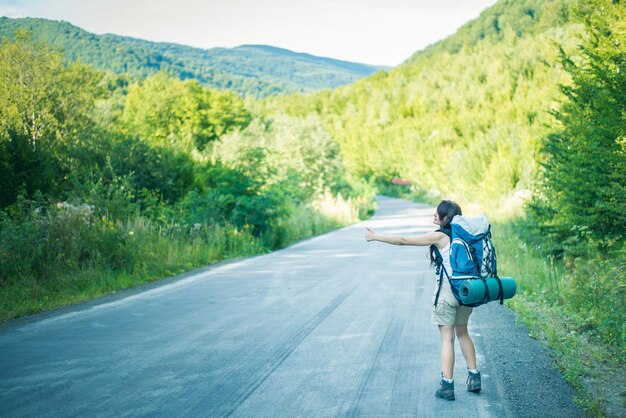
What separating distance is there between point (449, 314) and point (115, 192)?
1146cm

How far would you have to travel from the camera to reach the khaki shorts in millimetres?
5289

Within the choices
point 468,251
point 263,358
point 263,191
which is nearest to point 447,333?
point 468,251

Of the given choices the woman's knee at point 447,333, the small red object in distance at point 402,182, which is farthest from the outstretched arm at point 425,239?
the small red object in distance at point 402,182

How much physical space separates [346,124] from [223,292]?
317ft

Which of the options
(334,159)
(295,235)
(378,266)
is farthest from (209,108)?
(378,266)

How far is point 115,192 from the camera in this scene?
589 inches

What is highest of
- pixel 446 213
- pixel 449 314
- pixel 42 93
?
pixel 42 93

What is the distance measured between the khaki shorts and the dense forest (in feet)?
3.75

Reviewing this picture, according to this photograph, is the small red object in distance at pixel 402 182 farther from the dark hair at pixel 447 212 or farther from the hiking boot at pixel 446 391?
the hiking boot at pixel 446 391

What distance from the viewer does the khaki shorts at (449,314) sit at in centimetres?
529

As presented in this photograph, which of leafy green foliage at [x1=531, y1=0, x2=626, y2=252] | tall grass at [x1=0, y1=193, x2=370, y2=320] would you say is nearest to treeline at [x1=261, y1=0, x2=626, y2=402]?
leafy green foliage at [x1=531, y1=0, x2=626, y2=252]

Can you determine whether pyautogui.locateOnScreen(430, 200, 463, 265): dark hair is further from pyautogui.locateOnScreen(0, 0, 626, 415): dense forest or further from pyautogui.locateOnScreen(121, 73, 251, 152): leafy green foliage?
pyautogui.locateOnScreen(121, 73, 251, 152): leafy green foliage

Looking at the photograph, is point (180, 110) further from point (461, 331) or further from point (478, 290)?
point (478, 290)

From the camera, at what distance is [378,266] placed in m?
14.0
